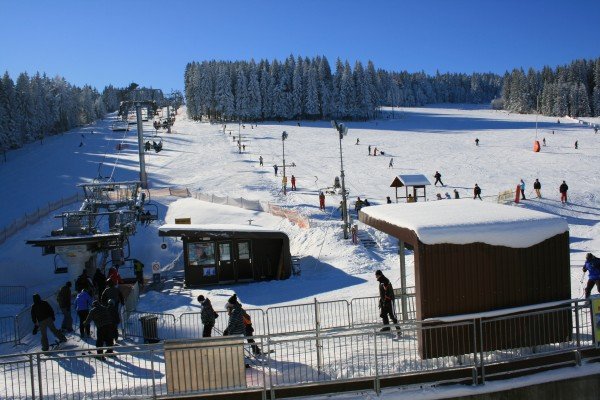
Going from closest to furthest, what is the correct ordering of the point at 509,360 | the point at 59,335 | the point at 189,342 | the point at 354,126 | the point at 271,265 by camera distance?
the point at 189,342 < the point at 509,360 < the point at 59,335 < the point at 271,265 < the point at 354,126

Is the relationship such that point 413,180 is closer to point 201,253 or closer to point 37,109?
point 201,253

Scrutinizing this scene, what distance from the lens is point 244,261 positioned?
2133 cm

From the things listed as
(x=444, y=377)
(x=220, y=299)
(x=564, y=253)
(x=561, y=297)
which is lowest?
(x=220, y=299)

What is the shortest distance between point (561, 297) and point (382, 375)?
3.64m

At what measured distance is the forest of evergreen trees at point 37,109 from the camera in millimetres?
88375

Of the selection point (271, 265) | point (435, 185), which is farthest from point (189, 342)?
point (435, 185)

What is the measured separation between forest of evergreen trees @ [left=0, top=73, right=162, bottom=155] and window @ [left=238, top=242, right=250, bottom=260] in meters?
48.4

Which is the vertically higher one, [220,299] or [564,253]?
[564,253]

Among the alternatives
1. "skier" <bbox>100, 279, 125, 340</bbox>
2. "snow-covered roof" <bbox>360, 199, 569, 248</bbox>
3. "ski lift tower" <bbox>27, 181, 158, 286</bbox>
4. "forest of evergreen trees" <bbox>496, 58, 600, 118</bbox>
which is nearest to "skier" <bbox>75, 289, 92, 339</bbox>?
"skier" <bbox>100, 279, 125, 340</bbox>

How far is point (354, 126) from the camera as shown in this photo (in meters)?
98.4

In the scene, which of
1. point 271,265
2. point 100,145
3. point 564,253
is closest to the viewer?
point 564,253

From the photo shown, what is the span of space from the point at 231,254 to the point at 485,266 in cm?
1320

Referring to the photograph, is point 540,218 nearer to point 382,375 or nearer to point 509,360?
point 509,360

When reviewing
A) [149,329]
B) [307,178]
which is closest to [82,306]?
[149,329]
